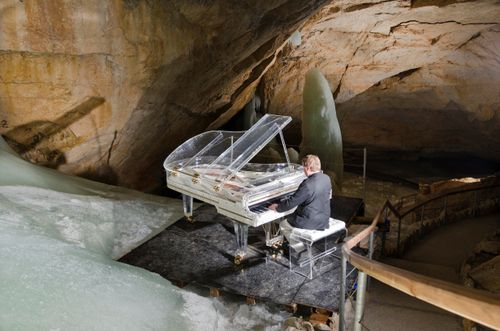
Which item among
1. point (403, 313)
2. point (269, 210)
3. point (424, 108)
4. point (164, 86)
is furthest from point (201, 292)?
point (424, 108)

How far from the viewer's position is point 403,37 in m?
10.8

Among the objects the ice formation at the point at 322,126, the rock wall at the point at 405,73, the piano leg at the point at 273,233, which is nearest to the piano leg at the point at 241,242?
the piano leg at the point at 273,233

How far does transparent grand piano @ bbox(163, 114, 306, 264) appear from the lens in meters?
4.58

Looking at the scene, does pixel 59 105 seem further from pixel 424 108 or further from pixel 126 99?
pixel 424 108

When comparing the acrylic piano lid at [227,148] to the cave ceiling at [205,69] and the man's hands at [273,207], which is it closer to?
the man's hands at [273,207]

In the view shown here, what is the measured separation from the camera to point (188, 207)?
19.6 feet

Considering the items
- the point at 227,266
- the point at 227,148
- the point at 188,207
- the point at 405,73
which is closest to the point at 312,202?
the point at 227,266

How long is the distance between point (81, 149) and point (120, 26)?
2.25 m

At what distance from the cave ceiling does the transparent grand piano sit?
1.96 meters

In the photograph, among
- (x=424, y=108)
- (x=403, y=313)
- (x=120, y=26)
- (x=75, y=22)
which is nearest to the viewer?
(x=403, y=313)

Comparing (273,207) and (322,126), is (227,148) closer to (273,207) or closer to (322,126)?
(273,207)

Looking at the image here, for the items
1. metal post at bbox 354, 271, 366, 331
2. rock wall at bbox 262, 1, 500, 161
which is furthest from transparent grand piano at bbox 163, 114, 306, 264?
rock wall at bbox 262, 1, 500, 161

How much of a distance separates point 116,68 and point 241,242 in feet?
12.0

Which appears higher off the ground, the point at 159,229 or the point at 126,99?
the point at 126,99
